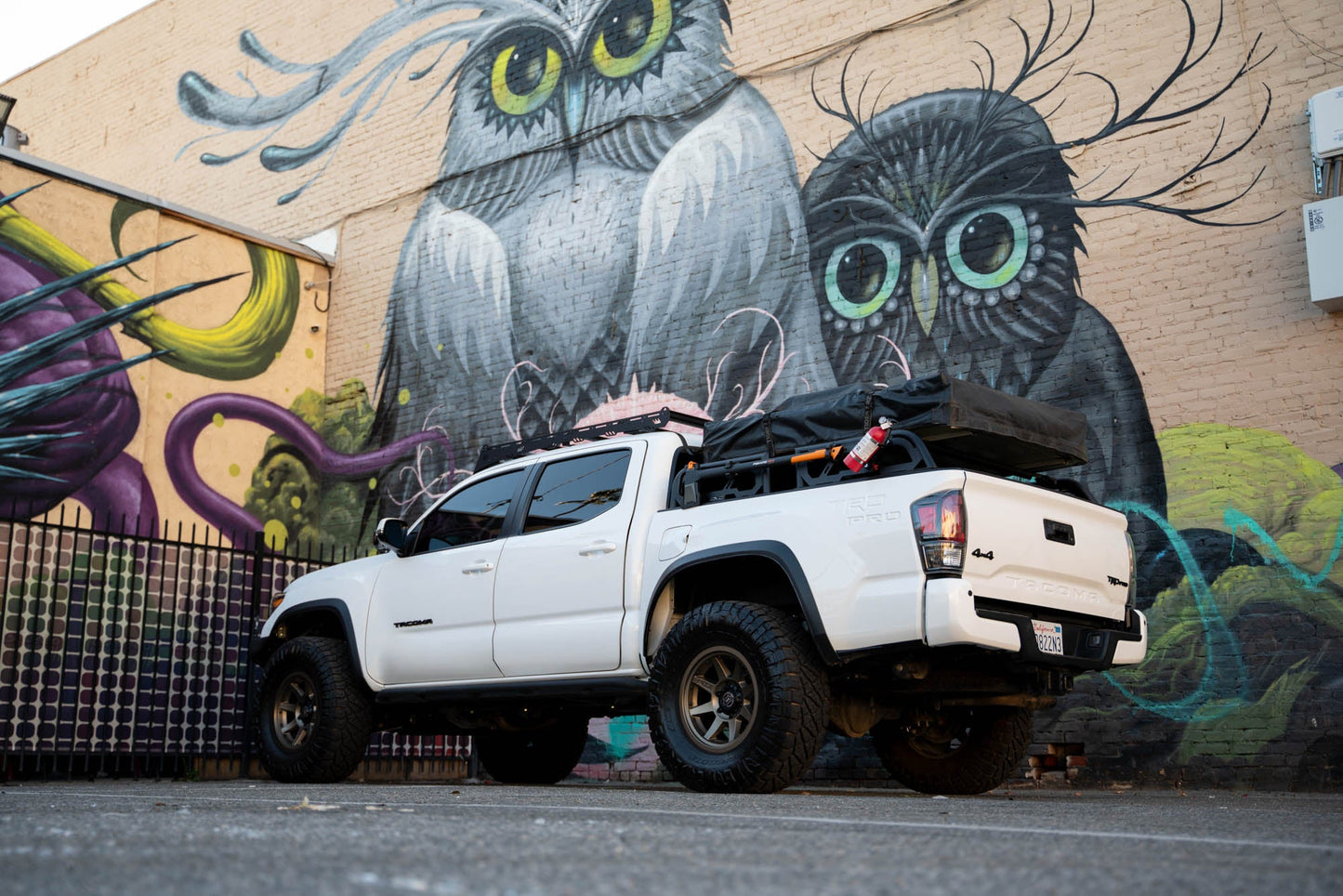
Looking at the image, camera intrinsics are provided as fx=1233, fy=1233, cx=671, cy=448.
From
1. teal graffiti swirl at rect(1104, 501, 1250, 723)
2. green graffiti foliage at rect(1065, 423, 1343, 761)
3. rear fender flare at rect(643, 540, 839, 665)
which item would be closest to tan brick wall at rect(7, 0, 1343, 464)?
green graffiti foliage at rect(1065, 423, 1343, 761)

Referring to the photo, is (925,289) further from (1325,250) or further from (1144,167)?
(1325,250)

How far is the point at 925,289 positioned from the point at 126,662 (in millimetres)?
7317

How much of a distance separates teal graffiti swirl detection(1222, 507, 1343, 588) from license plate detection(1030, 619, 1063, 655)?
3.88m

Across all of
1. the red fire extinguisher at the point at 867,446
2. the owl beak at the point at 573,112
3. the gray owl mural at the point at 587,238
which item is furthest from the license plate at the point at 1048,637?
the owl beak at the point at 573,112

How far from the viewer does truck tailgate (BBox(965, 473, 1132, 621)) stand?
540 centimetres

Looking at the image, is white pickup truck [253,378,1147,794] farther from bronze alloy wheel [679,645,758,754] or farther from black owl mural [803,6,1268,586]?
black owl mural [803,6,1268,586]

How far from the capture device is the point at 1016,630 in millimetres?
5410

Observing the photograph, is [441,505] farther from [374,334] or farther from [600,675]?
[374,334]

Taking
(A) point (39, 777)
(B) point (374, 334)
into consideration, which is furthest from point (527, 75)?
(A) point (39, 777)

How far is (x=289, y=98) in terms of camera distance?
16266 millimetres

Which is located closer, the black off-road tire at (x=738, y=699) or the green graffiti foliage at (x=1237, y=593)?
the black off-road tire at (x=738, y=699)

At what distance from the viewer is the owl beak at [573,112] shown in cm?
1356

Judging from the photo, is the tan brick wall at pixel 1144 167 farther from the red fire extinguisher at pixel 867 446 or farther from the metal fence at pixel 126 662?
the red fire extinguisher at pixel 867 446

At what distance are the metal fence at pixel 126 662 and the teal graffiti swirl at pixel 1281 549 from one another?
6.93 m
